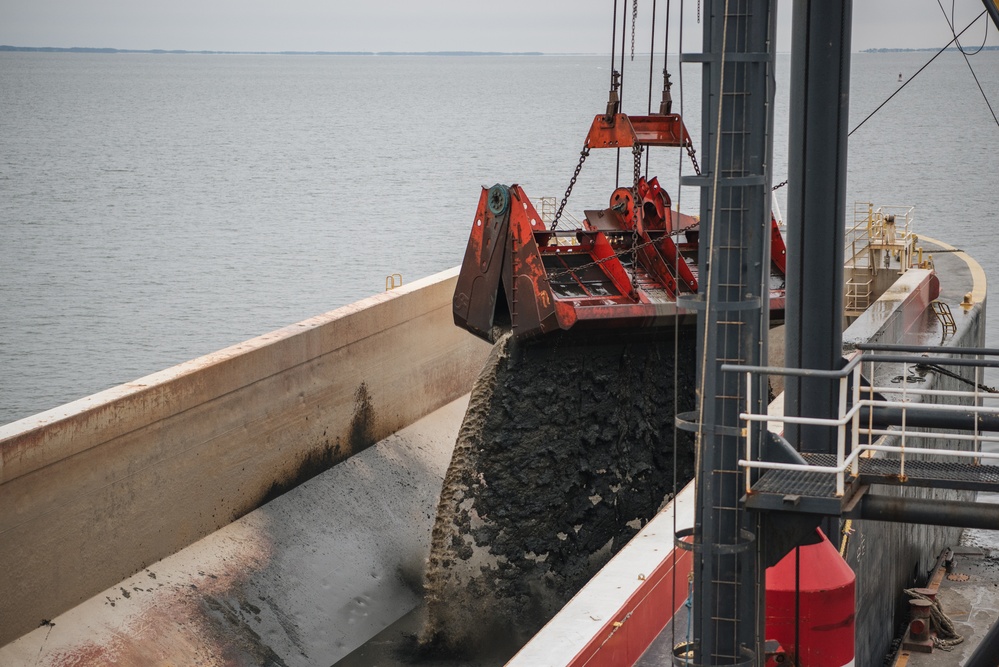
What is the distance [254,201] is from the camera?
178ft

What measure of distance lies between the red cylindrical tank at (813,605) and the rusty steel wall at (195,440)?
683 cm

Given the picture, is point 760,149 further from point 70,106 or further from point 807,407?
point 70,106

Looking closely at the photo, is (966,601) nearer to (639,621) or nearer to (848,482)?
(639,621)

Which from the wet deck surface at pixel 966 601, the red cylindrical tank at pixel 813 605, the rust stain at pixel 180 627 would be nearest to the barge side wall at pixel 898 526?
the wet deck surface at pixel 966 601

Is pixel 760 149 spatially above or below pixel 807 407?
above

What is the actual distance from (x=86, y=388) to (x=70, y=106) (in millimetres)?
91985

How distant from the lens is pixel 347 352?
15562mm

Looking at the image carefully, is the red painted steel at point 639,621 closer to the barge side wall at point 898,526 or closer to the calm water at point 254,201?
the barge side wall at point 898,526

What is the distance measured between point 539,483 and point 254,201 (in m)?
43.7

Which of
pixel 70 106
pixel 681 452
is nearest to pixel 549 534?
pixel 681 452

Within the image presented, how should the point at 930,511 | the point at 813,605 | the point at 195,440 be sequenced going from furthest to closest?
the point at 195,440
the point at 813,605
the point at 930,511

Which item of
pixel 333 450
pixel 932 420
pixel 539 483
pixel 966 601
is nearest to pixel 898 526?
pixel 966 601

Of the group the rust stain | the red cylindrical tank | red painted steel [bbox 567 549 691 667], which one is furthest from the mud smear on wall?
the red cylindrical tank

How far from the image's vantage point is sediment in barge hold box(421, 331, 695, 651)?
12516 mm
